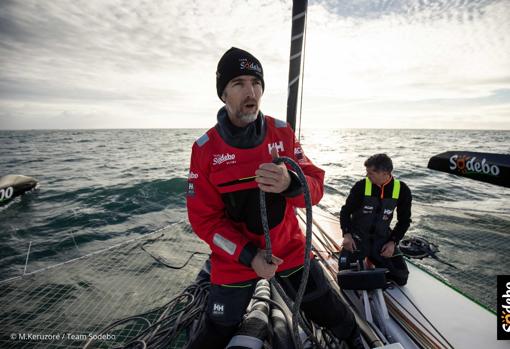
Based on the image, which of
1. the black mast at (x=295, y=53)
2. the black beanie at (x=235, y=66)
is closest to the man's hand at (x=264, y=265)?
the black beanie at (x=235, y=66)

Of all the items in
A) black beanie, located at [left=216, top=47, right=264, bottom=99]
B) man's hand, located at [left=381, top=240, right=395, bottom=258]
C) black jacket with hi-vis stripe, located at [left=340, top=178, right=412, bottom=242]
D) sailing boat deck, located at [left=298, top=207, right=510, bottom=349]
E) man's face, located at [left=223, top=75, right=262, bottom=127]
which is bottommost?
sailing boat deck, located at [left=298, top=207, right=510, bottom=349]

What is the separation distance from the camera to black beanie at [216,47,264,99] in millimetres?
1699

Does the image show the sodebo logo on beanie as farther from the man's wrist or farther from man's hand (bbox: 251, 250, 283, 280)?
man's hand (bbox: 251, 250, 283, 280)

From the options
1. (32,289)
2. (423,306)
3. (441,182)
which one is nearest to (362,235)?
(423,306)

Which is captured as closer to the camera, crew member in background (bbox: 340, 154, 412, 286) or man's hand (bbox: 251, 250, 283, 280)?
man's hand (bbox: 251, 250, 283, 280)

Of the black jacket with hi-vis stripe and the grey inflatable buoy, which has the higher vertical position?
the black jacket with hi-vis stripe

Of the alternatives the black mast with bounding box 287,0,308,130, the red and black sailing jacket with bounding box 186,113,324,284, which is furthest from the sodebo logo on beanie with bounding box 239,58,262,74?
the black mast with bounding box 287,0,308,130

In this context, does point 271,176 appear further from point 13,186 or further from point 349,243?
point 13,186

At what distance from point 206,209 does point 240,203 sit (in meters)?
0.25

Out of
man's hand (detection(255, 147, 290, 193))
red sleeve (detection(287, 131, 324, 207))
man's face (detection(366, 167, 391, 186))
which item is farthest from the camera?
man's face (detection(366, 167, 391, 186))

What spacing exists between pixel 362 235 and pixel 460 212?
690 centimetres

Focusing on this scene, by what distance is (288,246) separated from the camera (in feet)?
6.29

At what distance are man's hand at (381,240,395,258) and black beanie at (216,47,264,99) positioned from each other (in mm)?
2524

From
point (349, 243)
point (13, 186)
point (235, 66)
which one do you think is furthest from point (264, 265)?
point (13, 186)
